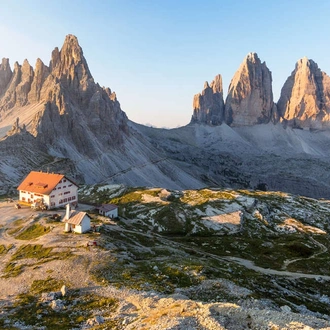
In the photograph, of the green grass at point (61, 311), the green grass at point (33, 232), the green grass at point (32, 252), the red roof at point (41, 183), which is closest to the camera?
the green grass at point (61, 311)

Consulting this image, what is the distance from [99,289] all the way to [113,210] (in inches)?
1955

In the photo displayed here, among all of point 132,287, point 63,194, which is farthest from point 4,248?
point 132,287

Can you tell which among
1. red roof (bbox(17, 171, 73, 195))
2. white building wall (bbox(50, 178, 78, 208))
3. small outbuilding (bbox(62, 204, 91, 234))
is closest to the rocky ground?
small outbuilding (bbox(62, 204, 91, 234))

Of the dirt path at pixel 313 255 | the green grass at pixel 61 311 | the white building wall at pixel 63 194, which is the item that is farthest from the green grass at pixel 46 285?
the dirt path at pixel 313 255

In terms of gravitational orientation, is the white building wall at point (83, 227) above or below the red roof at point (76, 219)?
below

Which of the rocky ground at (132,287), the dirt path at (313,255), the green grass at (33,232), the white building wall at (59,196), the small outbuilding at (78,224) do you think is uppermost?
the white building wall at (59,196)

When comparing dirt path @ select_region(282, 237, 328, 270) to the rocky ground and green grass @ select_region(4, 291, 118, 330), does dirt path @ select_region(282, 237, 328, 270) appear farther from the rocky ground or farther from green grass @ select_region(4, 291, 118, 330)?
green grass @ select_region(4, 291, 118, 330)

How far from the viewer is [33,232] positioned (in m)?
61.8

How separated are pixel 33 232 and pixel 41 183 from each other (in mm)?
23271

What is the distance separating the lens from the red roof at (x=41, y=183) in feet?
262

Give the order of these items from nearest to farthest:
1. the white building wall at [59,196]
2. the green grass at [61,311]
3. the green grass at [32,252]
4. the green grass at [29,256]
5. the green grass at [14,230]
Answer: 1. the green grass at [61,311]
2. the green grass at [29,256]
3. the green grass at [32,252]
4. the green grass at [14,230]
5. the white building wall at [59,196]

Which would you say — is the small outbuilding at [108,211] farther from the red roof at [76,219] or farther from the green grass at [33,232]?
the red roof at [76,219]

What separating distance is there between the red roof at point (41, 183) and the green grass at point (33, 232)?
1545 centimetres

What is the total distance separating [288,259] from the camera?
7069cm
